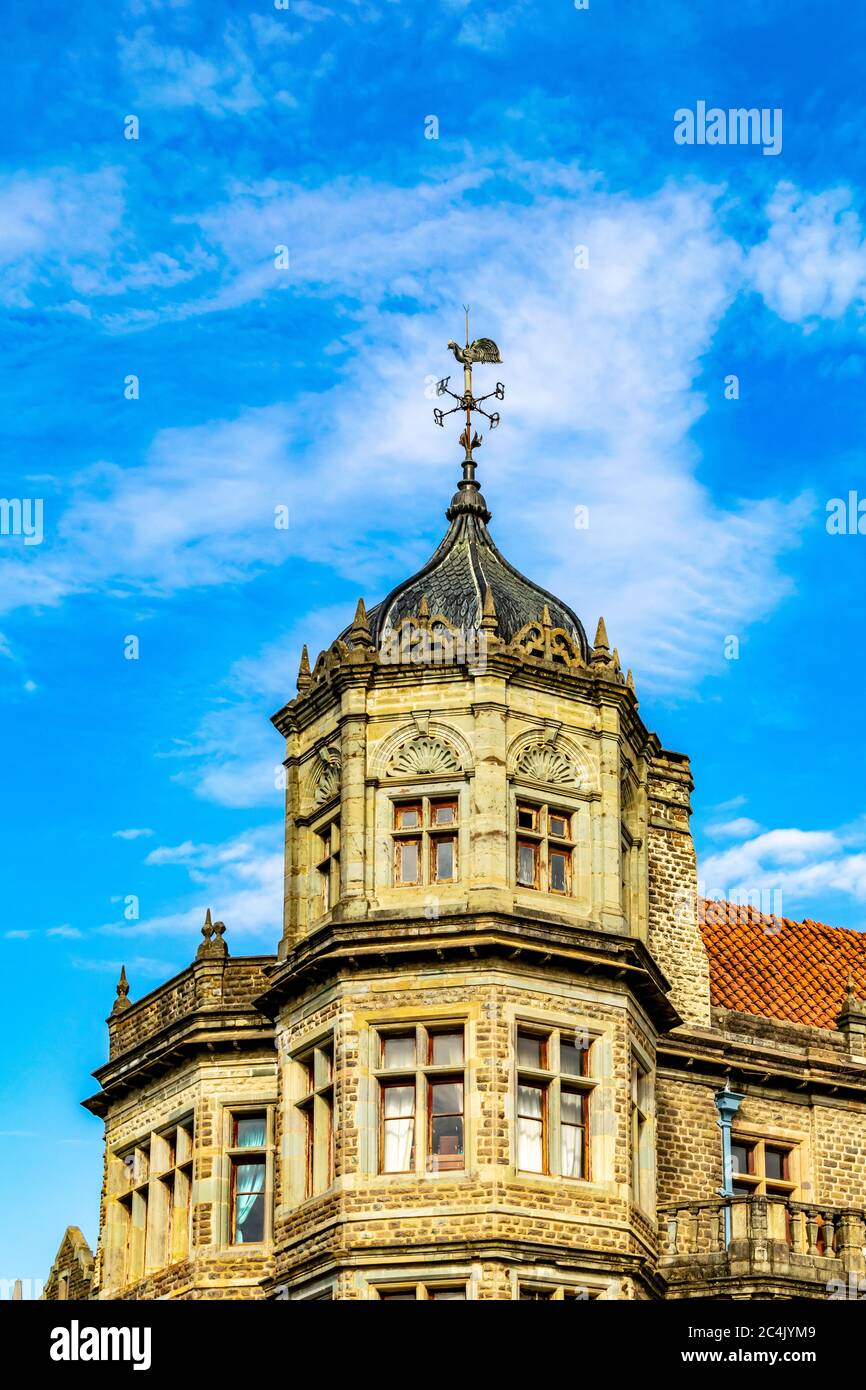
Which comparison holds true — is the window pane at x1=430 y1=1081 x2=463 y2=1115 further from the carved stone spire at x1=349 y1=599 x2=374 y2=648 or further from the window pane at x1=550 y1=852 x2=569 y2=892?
the carved stone spire at x1=349 y1=599 x2=374 y2=648

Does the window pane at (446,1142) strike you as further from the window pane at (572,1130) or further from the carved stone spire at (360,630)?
the carved stone spire at (360,630)

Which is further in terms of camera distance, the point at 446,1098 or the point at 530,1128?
the point at 530,1128

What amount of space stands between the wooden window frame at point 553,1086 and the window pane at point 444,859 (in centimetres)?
254

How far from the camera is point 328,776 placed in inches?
1617

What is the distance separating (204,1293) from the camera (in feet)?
134

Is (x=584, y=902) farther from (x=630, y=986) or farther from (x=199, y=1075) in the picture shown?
(x=199, y=1075)

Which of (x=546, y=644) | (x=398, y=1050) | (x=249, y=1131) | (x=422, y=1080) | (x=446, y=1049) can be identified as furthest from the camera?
(x=249, y=1131)

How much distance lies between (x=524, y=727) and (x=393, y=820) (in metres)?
2.43

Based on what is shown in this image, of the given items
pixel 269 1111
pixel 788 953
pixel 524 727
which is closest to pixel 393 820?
pixel 524 727

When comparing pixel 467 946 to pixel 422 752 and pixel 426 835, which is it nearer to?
pixel 426 835

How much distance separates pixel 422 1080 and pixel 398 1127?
77cm

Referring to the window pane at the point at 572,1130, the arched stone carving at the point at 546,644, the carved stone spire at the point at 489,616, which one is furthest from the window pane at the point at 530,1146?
the carved stone spire at the point at 489,616

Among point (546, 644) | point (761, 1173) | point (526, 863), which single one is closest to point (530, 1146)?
point (526, 863)
